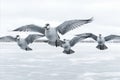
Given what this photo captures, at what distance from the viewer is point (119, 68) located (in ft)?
535

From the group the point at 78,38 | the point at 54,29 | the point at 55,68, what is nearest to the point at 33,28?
the point at 54,29

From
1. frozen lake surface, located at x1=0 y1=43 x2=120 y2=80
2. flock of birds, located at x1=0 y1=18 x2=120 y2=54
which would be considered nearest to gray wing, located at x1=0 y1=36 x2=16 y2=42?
flock of birds, located at x1=0 y1=18 x2=120 y2=54

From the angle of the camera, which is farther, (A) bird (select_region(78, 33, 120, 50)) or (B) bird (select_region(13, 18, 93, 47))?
(A) bird (select_region(78, 33, 120, 50))

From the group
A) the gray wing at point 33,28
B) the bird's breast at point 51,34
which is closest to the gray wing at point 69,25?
the bird's breast at point 51,34

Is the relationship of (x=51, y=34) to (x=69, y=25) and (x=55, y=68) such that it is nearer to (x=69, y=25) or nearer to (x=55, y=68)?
(x=69, y=25)

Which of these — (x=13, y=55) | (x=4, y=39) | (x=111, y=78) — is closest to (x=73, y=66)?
(x=13, y=55)

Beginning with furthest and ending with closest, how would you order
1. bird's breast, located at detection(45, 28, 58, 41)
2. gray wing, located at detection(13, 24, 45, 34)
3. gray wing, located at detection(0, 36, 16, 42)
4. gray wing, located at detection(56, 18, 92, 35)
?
gray wing, located at detection(0, 36, 16, 42) → gray wing, located at detection(13, 24, 45, 34) → bird's breast, located at detection(45, 28, 58, 41) → gray wing, located at detection(56, 18, 92, 35)

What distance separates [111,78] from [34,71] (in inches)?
1479

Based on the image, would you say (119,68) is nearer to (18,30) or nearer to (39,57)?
(39,57)

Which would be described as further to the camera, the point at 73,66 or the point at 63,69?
the point at 73,66

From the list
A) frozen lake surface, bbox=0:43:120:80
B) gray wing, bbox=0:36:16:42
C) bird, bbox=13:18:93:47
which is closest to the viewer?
bird, bbox=13:18:93:47

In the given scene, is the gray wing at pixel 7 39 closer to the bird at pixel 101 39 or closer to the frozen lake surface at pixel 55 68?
the bird at pixel 101 39

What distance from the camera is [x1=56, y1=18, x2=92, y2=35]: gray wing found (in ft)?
91.1

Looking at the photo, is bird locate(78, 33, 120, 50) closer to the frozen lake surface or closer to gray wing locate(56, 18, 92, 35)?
gray wing locate(56, 18, 92, 35)
